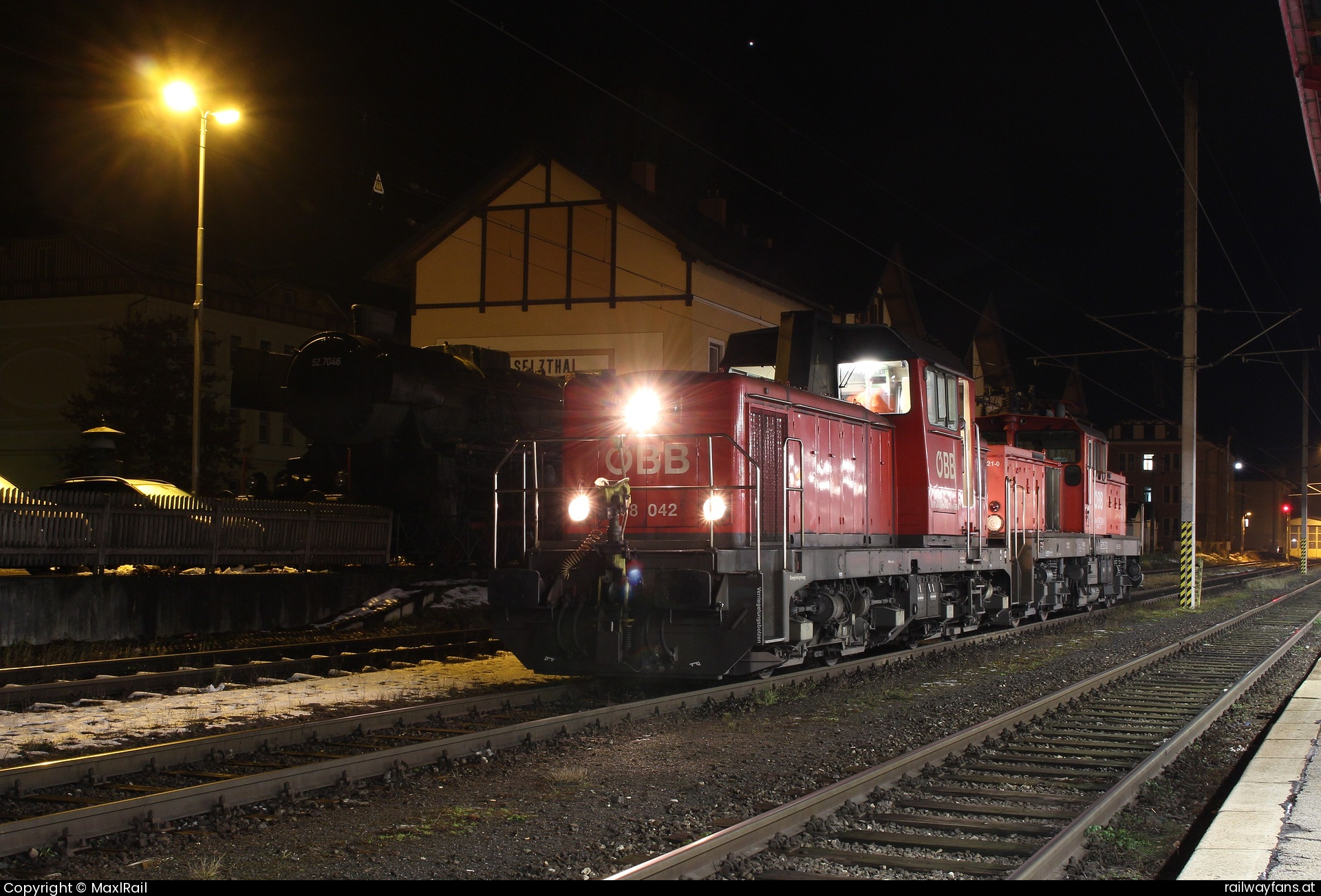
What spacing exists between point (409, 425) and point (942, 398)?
8490 mm

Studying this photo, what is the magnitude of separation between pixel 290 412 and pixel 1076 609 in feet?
50.3

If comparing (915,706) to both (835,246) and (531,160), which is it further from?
(835,246)

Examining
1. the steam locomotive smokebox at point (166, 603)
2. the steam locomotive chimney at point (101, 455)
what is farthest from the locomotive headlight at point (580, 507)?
the steam locomotive chimney at point (101, 455)

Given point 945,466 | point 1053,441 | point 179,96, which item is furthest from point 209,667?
point 1053,441

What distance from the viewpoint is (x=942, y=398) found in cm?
1302

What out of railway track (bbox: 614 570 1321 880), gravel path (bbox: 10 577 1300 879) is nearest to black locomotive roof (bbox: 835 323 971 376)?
gravel path (bbox: 10 577 1300 879)

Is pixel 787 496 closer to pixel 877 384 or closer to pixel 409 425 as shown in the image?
pixel 877 384

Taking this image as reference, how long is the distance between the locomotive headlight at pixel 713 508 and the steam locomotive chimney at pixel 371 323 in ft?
30.4

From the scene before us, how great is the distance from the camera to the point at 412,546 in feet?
61.4

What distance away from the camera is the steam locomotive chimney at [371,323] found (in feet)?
57.9

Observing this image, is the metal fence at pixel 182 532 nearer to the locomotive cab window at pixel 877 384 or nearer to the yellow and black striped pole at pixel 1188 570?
the locomotive cab window at pixel 877 384

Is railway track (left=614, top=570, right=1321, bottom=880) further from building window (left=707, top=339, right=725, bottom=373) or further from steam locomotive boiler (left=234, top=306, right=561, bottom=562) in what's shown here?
building window (left=707, top=339, right=725, bottom=373)

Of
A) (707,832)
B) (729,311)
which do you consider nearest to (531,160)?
(729,311)

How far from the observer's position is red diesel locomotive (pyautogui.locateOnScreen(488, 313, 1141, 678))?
9.41 m
